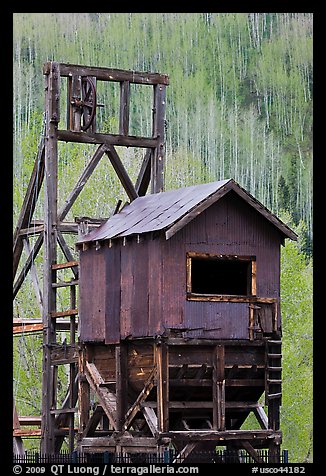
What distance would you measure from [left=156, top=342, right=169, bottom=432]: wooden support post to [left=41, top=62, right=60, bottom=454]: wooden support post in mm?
7144

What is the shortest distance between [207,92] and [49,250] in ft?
152

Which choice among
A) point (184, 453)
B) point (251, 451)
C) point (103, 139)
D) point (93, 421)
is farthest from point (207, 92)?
point (184, 453)

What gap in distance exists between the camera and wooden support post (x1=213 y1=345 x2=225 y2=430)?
32.9 m

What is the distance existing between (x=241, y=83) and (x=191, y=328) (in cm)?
5537

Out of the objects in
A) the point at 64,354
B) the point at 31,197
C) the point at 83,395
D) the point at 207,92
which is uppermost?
the point at 207,92

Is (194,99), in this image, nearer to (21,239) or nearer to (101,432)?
(21,239)

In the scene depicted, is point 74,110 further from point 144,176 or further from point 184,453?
point 184,453

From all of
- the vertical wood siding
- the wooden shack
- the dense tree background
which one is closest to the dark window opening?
the wooden shack

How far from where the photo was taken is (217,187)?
32.8 metres

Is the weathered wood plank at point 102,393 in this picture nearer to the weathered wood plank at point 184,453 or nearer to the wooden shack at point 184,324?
the wooden shack at point 184,324

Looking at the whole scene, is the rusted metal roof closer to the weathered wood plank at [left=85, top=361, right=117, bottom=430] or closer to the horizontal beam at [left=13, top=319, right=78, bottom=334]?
the weathered wood plank at [left=85, top=361, right=117, bottom=430]

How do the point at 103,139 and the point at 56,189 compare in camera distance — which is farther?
the point at 103,139

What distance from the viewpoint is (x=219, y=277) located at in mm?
36562
